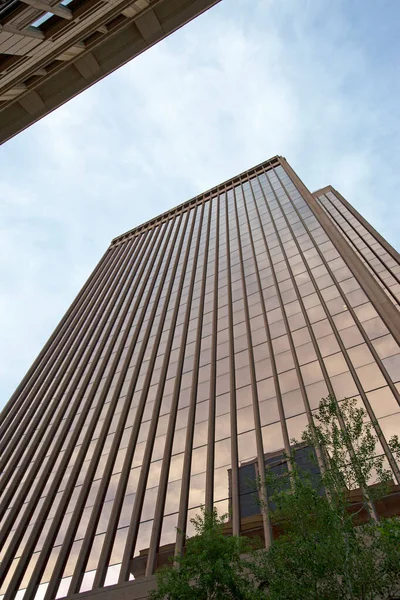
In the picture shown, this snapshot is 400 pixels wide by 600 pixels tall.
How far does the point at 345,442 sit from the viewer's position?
12.7 metres

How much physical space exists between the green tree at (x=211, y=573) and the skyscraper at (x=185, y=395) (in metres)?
6.68

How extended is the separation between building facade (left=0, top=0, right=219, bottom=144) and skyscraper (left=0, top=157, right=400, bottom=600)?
20271 millimetres

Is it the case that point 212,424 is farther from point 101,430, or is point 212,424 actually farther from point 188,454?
point 101,430

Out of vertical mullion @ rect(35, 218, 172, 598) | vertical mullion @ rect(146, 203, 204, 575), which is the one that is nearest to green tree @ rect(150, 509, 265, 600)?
vertical mullion @ rect(146, 203, 204, 575)

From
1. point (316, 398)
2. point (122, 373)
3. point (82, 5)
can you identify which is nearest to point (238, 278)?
point (122, 373)

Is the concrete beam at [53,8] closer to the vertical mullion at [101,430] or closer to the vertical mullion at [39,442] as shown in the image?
the vertical mullion at [101,430]

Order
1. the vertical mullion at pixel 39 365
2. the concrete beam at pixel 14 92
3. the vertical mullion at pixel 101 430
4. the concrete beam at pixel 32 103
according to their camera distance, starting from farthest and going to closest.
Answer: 1. the vertical mullion at pixel 39 365
2. the vertical mullion at pixel 101 430
3. the concrete beam at pixel 32 103
4. the concrete beam at pixel 14 92

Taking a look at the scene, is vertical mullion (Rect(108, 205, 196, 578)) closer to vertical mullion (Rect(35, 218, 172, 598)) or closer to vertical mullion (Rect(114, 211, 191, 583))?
vertical mullion (Rect(114, 211, 191, 583))

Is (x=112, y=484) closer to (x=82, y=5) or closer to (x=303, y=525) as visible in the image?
(x=303, y=525)

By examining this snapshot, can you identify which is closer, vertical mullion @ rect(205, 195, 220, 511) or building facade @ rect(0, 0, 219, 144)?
building facade @ rect(0, 0, 219, 144)

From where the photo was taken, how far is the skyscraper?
77.1ft

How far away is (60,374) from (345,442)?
137ft

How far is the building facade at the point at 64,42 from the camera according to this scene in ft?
56.2

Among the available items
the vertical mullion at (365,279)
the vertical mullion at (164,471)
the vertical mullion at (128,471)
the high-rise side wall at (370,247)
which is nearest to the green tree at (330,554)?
the vertical mullion at (164,471)
